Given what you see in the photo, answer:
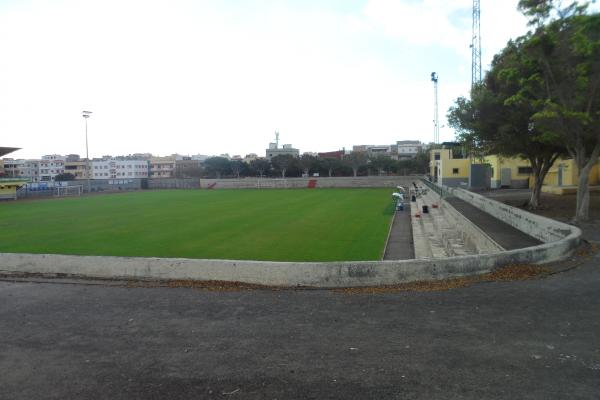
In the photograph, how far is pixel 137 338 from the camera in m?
5.98

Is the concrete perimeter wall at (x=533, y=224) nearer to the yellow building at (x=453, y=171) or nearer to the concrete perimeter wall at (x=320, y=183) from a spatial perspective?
the yellow building at (x=453, y=171)

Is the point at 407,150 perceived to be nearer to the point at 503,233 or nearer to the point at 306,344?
the point at 503,233

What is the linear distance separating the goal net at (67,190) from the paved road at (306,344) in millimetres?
57919

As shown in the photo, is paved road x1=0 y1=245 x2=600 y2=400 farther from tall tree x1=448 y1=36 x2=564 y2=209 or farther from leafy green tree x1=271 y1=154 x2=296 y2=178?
leafy green tree x1=271 y1=154 x2=296 y2=178

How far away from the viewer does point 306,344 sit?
555 centimetres

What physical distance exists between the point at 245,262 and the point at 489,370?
4888 mm

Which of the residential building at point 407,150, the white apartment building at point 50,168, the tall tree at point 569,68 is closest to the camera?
the tall tree at point 569,68

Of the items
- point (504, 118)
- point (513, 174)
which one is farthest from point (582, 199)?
point (513, 174)

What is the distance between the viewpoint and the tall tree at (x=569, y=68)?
14465 millimetres

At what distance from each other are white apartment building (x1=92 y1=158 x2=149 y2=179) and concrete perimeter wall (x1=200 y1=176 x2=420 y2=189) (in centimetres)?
6276

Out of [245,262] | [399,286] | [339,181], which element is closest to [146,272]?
[245,262]

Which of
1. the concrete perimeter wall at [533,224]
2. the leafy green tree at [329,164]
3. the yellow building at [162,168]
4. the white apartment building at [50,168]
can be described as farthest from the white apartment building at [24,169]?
the concrete perimeter wall at [533,224]

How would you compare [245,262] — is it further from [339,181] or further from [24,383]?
[339,181]

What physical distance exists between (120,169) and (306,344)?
142 metres
